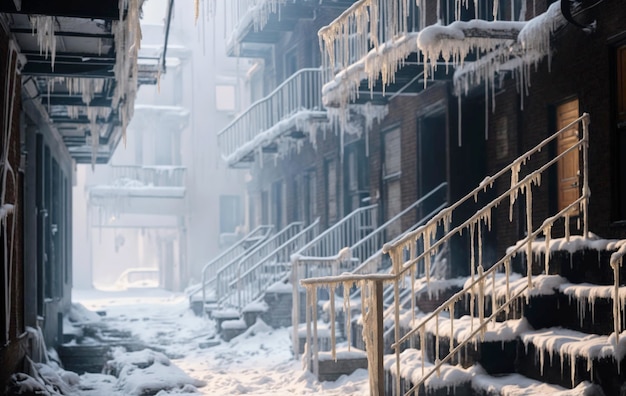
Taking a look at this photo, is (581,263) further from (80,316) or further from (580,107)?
(80,316)

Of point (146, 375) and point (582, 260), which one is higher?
point (582, 260)

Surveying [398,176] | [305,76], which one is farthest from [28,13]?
[305,76]

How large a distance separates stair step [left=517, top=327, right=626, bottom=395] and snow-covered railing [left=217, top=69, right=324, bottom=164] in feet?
35.8

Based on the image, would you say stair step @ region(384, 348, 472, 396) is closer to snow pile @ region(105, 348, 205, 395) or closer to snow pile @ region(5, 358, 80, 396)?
snow pile @ region(105, 348, 205, 395)

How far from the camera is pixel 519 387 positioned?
286 inches

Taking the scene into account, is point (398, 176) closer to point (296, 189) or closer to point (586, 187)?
point (586, 187)

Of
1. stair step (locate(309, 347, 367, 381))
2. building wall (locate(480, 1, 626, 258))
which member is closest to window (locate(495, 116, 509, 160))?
building wall (locate(480, 1, 626, 258))

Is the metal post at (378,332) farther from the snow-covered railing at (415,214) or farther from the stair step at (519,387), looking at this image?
the snow-covered railing at (415,214)

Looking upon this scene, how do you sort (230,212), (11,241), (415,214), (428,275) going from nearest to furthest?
(428,275) < (11,241) < (415,214) < (230,212)

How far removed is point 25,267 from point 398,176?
673 cm

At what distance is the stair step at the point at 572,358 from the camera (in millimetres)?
6461

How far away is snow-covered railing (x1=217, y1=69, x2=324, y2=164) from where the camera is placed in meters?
18.3

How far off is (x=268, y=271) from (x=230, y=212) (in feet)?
49.7

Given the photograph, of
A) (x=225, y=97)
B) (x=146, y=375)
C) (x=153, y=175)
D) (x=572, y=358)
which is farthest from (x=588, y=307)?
(x=225, y=97)
